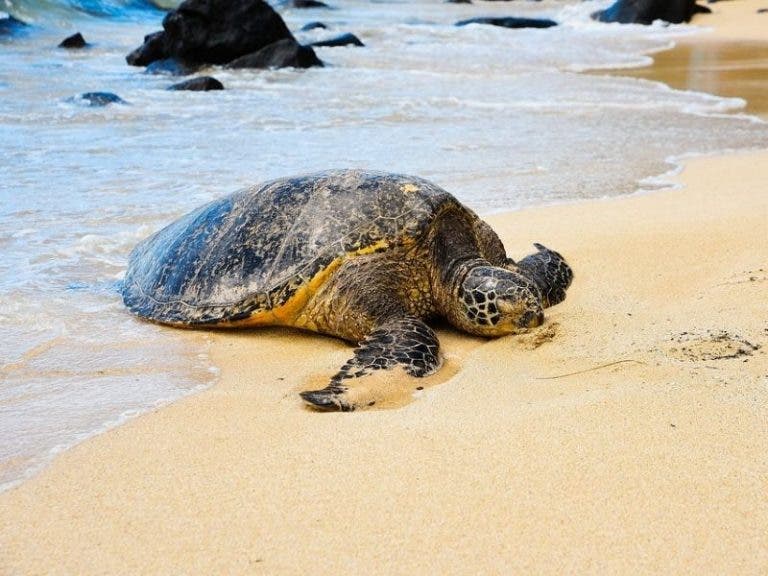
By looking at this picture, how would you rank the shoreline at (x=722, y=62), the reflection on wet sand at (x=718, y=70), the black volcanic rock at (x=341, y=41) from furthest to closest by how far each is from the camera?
the black volcanic rock at (x=341, y=41), the shoreline at (x=722, y=62), the reflection on wet sand at (x=718, y=70)

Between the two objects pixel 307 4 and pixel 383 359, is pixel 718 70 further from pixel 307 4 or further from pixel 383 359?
pixel 307 4

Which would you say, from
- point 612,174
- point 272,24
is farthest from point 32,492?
point 272,24

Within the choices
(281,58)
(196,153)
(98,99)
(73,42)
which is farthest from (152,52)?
(196,153)

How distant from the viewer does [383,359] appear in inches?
124

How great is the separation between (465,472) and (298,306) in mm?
1644

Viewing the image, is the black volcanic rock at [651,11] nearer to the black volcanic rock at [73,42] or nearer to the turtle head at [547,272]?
the black volcanic rock at [73,42]

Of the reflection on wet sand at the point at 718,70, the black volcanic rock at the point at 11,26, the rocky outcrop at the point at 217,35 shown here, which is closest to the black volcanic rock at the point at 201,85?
the rocky outcrop at the point at 217,35

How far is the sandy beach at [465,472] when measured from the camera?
191 centimetres

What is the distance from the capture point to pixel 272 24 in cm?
Result: 1641

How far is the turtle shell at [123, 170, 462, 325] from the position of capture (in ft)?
12.1

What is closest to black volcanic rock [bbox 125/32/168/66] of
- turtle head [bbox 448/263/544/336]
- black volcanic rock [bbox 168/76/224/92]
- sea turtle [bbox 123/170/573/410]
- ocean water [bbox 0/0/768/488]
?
ocean water [bbox 0/0/768/488]

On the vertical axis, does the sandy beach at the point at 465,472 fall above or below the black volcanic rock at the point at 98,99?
below

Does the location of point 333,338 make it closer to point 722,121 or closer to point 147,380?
point 147,380

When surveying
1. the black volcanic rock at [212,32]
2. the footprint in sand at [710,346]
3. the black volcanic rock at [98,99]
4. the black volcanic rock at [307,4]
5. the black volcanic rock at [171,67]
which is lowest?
the footprint in sand at [710,346]
